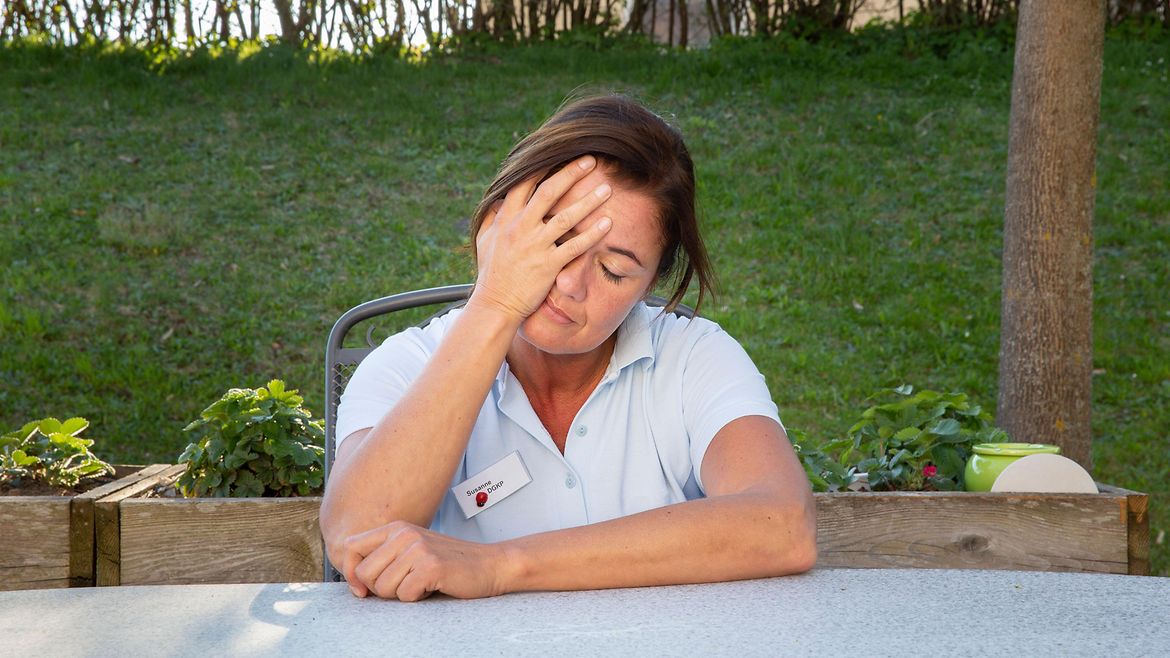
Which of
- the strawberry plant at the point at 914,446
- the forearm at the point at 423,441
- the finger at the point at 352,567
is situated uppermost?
the forearm at the point at 423,441

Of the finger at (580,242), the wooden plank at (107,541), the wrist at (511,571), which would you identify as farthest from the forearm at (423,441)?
the wooden plank at (107,541)

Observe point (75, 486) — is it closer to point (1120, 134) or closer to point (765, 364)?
point (765, 364)

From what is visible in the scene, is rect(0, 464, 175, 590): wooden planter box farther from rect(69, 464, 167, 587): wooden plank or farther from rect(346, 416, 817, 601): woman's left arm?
rect(346, 416, 817, 601): woman's left arm

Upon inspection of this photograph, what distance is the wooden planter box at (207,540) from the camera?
2406 millimetres

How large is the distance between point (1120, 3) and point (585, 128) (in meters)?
8.79

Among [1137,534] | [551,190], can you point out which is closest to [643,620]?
[551,190]

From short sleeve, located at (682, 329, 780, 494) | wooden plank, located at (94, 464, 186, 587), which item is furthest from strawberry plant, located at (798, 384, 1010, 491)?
wooden plank, located at (94, 464, 186, 587)

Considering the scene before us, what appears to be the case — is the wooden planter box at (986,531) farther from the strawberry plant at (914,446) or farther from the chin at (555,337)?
the chin at (555,337)

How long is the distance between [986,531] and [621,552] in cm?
124

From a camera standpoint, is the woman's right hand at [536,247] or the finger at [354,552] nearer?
the finger at [354,552]

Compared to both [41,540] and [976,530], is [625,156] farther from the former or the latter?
[41,540]

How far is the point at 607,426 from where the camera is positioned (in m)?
1.86

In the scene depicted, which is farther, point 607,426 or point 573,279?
point 607,426

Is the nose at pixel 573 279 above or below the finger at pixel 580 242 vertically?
below
